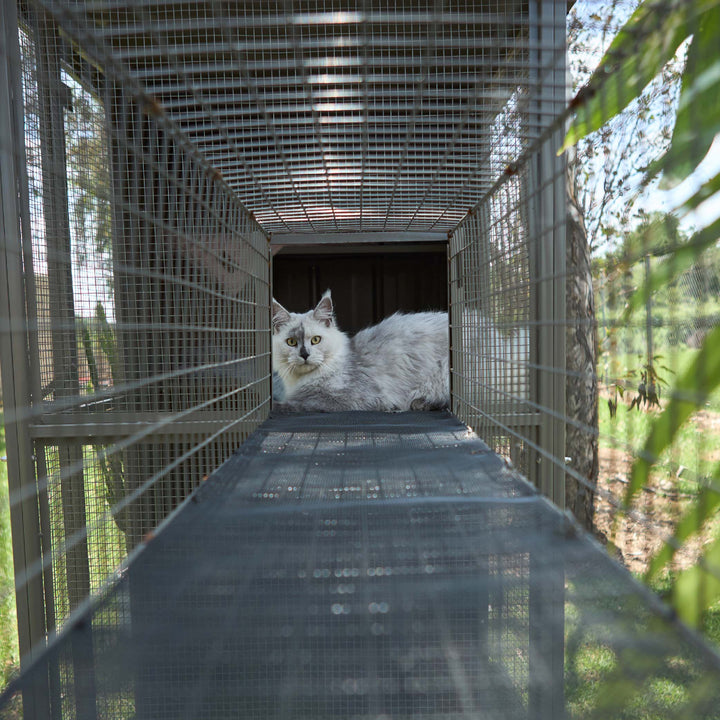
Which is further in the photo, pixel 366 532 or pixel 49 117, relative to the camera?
pixel 49 117

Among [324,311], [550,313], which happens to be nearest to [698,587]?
[550,313]

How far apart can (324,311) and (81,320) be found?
41.2 inches

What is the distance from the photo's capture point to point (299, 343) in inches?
91.3

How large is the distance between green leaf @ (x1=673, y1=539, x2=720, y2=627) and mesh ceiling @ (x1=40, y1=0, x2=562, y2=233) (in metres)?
0.83

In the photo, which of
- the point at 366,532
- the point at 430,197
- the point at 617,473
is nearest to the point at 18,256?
the point at 430,197

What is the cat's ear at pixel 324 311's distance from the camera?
96.7 inches

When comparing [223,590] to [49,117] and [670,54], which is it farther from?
[49,117]

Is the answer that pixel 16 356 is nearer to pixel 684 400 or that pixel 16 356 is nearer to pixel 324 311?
pixel 324 311

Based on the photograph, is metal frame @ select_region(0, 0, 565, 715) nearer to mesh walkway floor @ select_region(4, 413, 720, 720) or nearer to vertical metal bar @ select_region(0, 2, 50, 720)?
vertical metal bar @ select_region(0, 2, 50, 720)

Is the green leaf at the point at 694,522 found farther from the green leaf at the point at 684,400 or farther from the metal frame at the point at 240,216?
the metal frame at the point at 240,216

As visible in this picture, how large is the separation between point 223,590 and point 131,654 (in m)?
0.13

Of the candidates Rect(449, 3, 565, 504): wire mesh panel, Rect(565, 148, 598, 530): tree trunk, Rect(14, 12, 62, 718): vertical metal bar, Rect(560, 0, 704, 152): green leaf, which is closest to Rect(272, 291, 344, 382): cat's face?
Rect(449, 3, 565, 504): wire mesh panel

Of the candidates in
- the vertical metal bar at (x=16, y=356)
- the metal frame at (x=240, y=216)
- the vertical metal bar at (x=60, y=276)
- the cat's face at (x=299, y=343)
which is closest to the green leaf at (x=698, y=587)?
the metal frame at (x=240, y=216)

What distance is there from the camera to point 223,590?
0.69 metres
